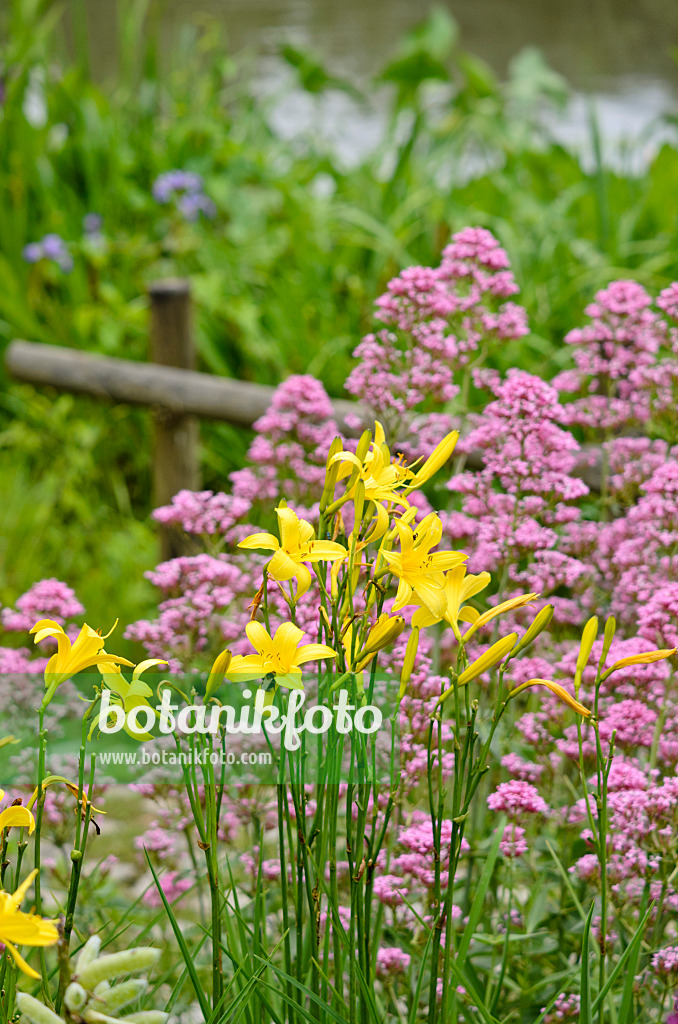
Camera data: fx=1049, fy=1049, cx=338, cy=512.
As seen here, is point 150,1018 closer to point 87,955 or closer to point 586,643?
point 87,955

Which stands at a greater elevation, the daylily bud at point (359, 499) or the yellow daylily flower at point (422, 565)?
the daylily bud at point (359, 499)

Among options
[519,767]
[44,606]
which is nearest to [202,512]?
[44,606]

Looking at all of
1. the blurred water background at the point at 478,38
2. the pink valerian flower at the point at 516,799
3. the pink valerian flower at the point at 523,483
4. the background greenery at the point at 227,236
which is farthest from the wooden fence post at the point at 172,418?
the blurred water background at the point at 478,38

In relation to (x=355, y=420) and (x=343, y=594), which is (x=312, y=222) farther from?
(x=343, y=594)

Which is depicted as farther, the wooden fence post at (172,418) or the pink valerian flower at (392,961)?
the wooden fence post at (172,418)

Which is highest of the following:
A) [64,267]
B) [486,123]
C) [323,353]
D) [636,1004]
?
[486,123]

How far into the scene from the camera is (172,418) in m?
3.10

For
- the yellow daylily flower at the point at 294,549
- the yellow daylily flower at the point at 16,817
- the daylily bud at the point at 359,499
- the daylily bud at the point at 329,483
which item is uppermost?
the daylily bud at the point at 329,483

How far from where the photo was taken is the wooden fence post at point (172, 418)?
3.11 m

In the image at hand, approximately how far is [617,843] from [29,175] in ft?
12.9

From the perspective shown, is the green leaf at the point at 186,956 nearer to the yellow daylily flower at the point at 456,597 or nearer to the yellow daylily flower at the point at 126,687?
the yellow daylily flower at the point at 126,687

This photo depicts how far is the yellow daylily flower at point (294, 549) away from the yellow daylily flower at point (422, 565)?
4 cm

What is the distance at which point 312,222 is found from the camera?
13.0 ft

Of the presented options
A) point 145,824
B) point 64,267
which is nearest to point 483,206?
point 64,267
